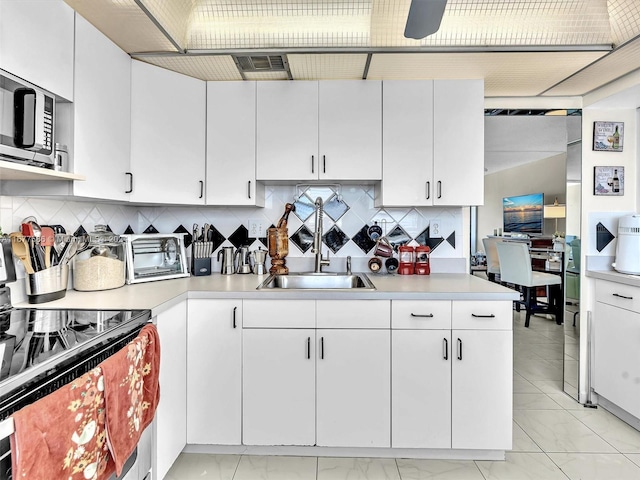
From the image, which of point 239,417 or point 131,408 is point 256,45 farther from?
point 239,417

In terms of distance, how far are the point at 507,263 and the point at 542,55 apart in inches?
56.7

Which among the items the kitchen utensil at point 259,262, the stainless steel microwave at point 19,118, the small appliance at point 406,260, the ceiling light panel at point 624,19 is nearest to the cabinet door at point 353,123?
the small appliance at point 406,260

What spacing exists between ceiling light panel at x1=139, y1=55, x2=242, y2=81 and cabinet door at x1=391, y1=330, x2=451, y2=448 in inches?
68.9

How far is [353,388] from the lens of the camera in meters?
1.94

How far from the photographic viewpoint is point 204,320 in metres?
1.94

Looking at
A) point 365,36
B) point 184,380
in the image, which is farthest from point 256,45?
point 184,380

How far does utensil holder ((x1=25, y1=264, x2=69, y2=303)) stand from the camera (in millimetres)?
1587

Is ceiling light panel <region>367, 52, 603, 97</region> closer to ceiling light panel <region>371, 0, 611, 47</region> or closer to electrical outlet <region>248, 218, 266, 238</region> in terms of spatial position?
ceiling light panel <region>371, 0, 611, 47</region>

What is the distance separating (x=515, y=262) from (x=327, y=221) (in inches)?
59.4

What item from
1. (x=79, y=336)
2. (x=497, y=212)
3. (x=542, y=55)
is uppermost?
(x=542, y=55)

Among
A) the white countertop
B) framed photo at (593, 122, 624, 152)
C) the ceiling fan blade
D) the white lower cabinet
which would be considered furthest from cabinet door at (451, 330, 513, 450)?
framed photo at (593, 122, 624, 152)

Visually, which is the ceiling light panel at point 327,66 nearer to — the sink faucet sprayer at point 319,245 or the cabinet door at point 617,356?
the sink faucet sprayer at point 319,245

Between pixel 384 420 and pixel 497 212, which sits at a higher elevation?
pixel 497 212

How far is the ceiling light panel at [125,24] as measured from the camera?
1.64 meters
